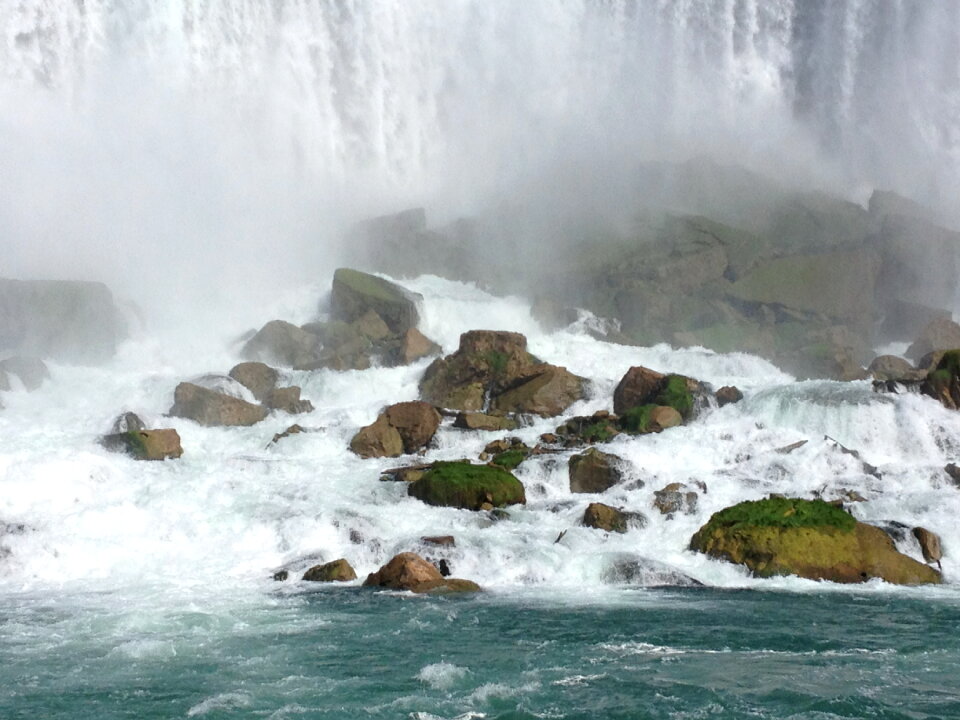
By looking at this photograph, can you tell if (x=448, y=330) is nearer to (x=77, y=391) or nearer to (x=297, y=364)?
(x=297, y=364)

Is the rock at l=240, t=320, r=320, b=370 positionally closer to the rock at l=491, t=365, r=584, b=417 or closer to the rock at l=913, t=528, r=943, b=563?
the rock at l=491, t=365, r=584, b=417

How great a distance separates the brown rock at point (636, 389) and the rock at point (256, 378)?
12394mm

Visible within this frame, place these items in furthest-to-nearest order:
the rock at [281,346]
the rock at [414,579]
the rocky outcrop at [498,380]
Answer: the rock at [281,346]
the rocky outcrop at [498,380]
the rock at [414,579]

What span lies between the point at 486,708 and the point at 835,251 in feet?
156

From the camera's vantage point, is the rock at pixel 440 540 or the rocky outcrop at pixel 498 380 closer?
the rock at pixel 440 540

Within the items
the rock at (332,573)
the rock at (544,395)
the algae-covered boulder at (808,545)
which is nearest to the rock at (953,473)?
the algae-covered boulder at (808,545)

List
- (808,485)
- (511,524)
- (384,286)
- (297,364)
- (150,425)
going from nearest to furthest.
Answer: (511,524) → (808,485) → (150,425) → (297,364) → (384,286)

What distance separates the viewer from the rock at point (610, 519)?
66.8ft

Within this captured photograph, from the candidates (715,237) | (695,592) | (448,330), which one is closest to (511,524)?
(695,592)

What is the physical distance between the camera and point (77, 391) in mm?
35750

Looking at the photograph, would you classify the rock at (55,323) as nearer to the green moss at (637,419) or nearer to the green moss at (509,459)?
the green moss at (509,459)

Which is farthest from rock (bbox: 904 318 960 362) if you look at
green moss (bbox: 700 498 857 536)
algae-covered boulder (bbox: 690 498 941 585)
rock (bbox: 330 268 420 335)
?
algae-covered boulder (bbox: 690 498 941 585)

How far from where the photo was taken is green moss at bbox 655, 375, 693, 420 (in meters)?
30.1

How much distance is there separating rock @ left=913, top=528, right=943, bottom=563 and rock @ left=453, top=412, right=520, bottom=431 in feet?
45.2
